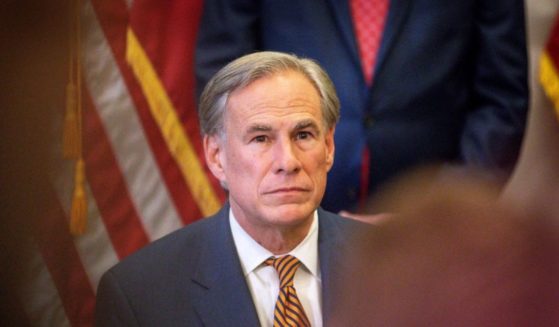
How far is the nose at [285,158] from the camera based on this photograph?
1940 mm

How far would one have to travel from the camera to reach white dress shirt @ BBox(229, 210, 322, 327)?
1.96 meters

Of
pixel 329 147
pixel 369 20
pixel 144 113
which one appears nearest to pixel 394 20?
pixel 369 20

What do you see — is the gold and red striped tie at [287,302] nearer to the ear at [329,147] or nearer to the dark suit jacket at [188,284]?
the dark suit jacket at [188,284]

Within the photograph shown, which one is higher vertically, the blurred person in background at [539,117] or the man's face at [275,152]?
the man's face at [275,152]

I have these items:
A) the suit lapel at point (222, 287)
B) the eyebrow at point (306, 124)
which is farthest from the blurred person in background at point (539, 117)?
the suit lapel at point (222, 287)

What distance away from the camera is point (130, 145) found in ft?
9.47

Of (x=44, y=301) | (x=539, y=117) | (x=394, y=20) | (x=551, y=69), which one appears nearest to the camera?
(x=394, y=20)

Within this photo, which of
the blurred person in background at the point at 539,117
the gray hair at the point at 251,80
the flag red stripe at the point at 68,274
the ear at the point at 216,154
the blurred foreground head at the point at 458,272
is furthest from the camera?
the blurred person in background at the point at 539,117

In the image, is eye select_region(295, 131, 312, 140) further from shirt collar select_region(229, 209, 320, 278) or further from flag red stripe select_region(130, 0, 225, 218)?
flag red stripe select_region(130, 0, 225, 218)

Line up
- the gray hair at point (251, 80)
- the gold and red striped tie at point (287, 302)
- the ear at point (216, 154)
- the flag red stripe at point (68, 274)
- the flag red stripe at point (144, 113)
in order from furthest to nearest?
1. the flag red stripe at point (144, 113)
2. the flag red stripe at point (68, 274)
3. the ear at point (216, 154)
4. the gray hair at point (251, 80)
5. the gold and red striped tie at point (287, 302)

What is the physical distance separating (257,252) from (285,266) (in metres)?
0.08

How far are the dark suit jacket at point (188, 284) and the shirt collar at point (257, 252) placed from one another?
21 millimetres

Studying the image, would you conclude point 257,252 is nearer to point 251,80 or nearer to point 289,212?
point 289,212

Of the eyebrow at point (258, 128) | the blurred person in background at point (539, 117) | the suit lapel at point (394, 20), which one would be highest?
the suit lapel at point (394, 20)
